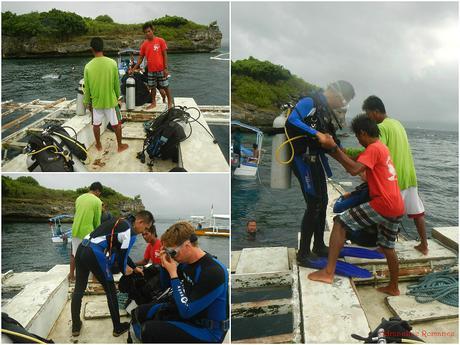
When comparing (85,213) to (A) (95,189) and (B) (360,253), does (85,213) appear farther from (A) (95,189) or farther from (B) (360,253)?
(B) (360,253)

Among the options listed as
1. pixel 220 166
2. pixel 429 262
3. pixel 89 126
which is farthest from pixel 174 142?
pixel 429 262

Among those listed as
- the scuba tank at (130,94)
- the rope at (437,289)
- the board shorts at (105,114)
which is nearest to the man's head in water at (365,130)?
the rope at (437,289)

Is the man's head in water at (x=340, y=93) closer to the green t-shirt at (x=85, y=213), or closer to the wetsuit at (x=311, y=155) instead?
the wetsuit at (x=311, y=155)

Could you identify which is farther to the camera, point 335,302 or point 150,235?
point 150,235

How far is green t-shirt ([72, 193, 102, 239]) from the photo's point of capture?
14.5ft

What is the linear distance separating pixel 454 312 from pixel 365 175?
157 cm

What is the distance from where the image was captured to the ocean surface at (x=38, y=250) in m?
17.6

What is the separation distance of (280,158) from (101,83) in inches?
104

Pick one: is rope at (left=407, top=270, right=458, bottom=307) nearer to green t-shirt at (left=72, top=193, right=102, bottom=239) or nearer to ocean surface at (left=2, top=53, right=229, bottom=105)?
green t-shirt at (left=72, top=193, right=102, bottom=239)

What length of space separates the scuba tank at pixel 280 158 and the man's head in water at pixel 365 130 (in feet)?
2.34

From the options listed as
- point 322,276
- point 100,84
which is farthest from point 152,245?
point 100,84

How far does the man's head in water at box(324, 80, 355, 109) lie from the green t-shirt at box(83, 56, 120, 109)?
283 centimetres

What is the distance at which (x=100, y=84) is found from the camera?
4.76 meters

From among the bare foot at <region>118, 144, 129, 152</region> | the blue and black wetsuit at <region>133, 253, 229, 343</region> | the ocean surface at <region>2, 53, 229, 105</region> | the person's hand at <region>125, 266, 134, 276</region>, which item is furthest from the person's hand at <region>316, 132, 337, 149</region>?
the ocean surface at <region>2, 53, 229, 105</region>
